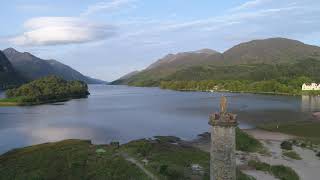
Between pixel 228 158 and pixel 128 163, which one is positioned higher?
pixel 228 158

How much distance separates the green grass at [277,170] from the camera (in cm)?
4538

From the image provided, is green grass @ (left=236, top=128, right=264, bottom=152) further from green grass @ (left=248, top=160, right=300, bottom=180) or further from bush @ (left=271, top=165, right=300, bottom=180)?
bush @ (left=271, top=165, right=300, bottom=180)

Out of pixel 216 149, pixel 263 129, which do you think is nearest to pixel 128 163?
pixel 216 149

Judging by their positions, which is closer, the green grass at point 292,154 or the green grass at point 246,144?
the green grass at point 292,154

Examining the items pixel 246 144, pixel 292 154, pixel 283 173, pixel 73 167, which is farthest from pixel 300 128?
pixel 73 167

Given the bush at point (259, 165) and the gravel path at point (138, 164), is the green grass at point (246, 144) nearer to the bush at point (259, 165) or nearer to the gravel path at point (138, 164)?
the bush at point (259, 165)

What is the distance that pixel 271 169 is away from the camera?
48312 mm

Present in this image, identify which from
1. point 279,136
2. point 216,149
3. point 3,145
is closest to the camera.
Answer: point 216,149

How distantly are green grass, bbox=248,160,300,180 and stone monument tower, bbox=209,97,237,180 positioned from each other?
24115 millimetres

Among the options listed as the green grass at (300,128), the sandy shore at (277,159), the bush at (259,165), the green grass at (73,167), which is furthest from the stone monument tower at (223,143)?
the green grass at (300,128)

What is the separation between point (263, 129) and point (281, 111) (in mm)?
41947

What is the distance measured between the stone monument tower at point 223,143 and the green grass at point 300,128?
57803 millimetres

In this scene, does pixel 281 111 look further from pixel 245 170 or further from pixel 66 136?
pixel 245 170

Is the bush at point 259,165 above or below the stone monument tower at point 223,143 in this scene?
below
